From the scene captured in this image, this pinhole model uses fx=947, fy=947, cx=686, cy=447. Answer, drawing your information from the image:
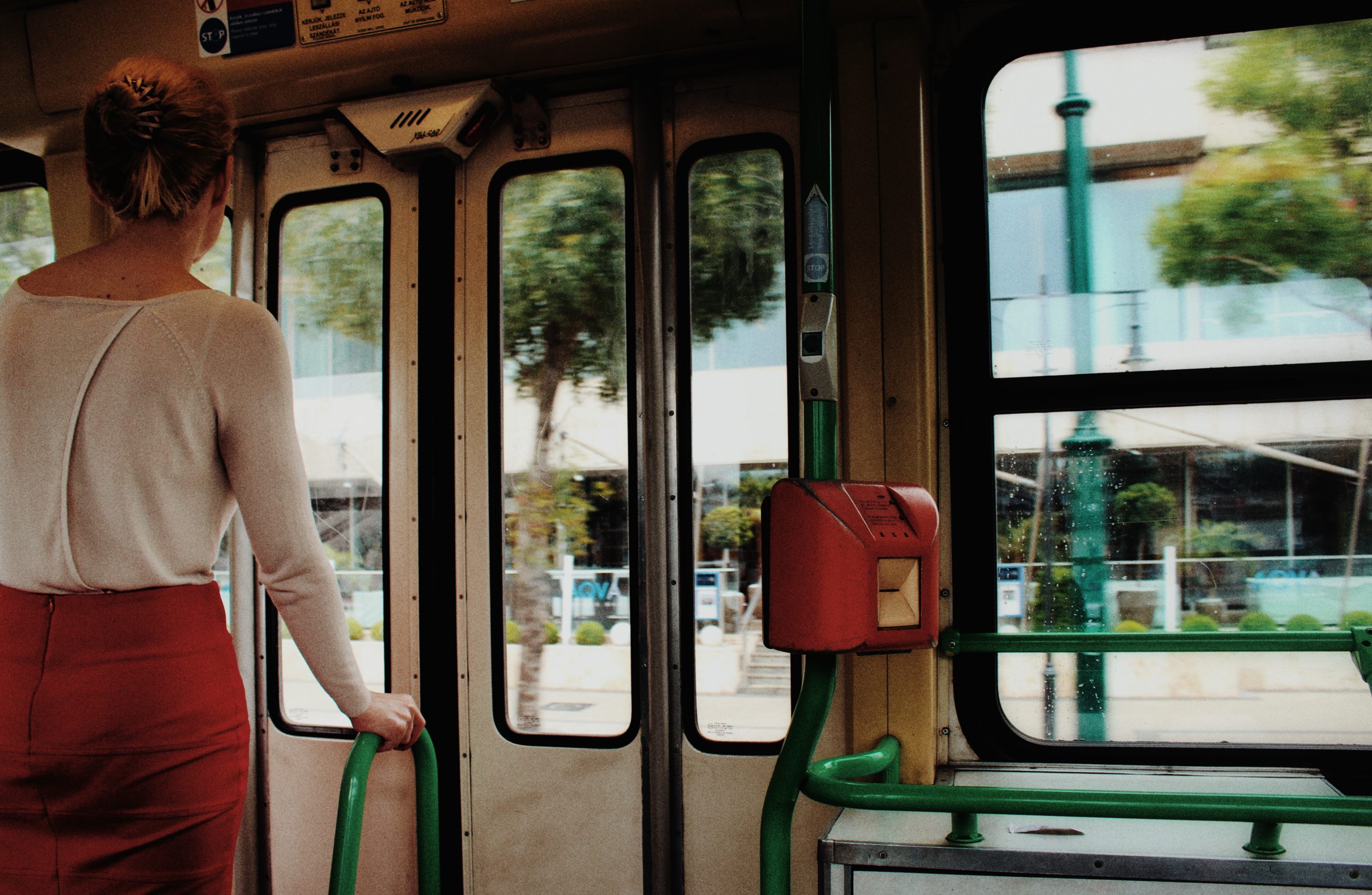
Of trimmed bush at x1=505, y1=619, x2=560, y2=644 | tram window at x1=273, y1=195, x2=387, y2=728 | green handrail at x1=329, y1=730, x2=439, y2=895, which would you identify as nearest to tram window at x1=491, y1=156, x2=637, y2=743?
trimmed bush at x1=505, y1=619, x2=560, y2=644

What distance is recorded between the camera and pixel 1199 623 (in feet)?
6.93

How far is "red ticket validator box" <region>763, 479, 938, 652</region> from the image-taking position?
4.94 ft

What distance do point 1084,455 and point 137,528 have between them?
1.88 m

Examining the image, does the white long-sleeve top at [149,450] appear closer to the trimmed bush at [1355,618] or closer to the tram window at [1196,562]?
the tram window at [1196,562]

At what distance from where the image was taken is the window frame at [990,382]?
211cm

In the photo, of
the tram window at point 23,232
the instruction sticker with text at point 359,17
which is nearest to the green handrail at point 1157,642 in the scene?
the instruction sticker with text at point 359,17

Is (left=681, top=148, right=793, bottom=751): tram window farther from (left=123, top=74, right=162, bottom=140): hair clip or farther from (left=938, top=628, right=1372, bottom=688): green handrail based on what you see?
(left=123, top=74, right=162, bottom=140): hair clip

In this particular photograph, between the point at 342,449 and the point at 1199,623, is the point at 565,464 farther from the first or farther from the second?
the point at 1199,623

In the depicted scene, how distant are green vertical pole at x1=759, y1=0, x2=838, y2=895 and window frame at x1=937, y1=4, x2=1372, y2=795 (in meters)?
0.76

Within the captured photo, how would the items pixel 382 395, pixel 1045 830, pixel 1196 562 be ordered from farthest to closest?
pixel 382 395 < pixel 1196 562 < pixel 1045 830

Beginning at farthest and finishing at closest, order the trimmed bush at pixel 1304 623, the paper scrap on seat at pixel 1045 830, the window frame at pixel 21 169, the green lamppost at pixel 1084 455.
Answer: the window frame at pixel 21 169, the green lamppost at pixel 1084 455, the trimmed bush at pixel 1304 623, the paper scrap on seat at pixel 1045 830

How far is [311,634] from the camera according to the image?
1209 millimetres

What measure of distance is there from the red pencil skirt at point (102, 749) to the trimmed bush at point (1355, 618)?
218 cm

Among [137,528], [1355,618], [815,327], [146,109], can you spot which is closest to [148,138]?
[146,109]
